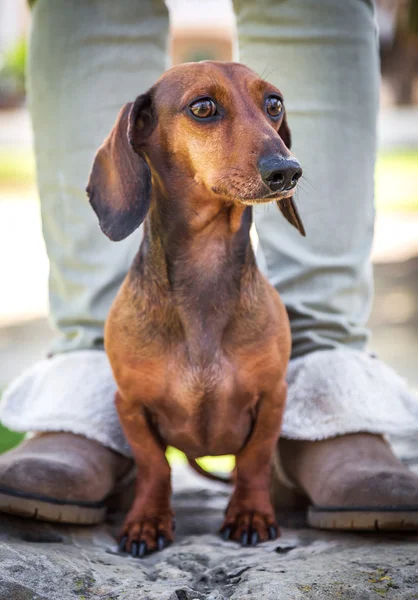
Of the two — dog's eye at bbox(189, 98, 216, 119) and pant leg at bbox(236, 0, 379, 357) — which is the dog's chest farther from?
dog's eye at bbox(189, 98, 216, 119)

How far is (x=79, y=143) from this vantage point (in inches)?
94.4

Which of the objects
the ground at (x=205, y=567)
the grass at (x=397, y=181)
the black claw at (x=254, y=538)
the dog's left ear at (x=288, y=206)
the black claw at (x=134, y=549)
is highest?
the dog's left ear at (x=288, y=206)

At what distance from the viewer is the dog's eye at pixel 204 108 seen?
1.82 meters

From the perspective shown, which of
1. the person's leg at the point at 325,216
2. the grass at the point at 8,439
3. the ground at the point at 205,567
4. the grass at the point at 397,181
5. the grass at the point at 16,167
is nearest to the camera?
the ground at the point at 205,567

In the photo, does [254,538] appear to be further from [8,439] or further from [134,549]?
[8,439]

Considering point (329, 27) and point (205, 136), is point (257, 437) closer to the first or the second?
point (205, 136)

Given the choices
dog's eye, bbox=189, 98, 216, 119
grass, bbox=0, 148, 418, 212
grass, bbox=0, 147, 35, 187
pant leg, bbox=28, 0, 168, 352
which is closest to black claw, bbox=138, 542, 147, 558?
pant leg, bbox=28, 0, 168, 352

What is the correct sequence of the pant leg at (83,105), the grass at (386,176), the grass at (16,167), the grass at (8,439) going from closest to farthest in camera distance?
the pant leg at (83,105)
the grass at (8,439)
the grass at (386,176)
the grass at (16,167)

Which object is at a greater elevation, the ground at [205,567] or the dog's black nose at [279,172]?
the dog's black nose at [279,172]

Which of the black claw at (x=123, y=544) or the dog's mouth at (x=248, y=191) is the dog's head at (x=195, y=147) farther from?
the black claw at (x=123, y=544)

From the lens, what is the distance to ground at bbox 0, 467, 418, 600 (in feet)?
5.49

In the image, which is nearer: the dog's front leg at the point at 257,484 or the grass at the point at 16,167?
the dog's front leg at the point at 257,484

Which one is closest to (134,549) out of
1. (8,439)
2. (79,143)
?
(79,143)

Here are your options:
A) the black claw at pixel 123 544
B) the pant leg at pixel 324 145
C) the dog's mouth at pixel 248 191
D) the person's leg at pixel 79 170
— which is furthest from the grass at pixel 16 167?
the dog's mouth at pixel 248 191
